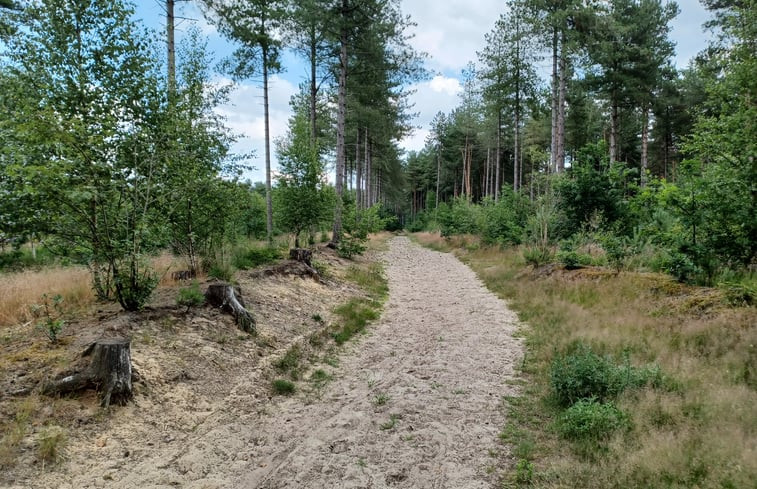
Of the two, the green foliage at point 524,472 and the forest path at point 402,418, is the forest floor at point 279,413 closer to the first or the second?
the forest path at point 402,418

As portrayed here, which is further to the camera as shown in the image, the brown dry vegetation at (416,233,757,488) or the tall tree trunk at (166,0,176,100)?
the tall tree trunk at (166,0,176,100)

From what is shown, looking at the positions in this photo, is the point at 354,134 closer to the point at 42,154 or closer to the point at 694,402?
the point at 42,154

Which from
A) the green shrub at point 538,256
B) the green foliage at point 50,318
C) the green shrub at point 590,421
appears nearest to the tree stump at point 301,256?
the green foliage at point 50,318

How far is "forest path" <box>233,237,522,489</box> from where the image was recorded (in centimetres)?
354

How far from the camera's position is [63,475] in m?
3.17

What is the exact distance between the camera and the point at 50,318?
17.0ft

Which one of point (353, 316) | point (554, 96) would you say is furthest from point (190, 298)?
point (554, 96)

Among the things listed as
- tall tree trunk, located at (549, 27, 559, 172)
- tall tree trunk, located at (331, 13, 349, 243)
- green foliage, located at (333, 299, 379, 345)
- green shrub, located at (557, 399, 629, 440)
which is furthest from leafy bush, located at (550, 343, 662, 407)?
tall tree trunk, located at (549, 27, 559, 172)

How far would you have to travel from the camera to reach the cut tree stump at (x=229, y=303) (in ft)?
22.0

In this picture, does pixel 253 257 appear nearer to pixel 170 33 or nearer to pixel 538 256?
pixel 170 33

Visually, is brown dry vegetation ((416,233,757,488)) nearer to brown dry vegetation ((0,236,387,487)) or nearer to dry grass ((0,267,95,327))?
brown dry vegetation ((0,236,387,487))

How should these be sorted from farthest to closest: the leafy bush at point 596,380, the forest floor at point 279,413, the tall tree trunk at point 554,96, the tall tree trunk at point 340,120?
the tall tree trunk at point 554,96 → the tall tree trunk at point 340,120 → the leafy bush at point 596,380 → the forest floor at point 279,413

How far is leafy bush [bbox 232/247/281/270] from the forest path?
4.23m

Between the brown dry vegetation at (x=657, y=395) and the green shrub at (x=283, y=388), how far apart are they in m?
2.76
